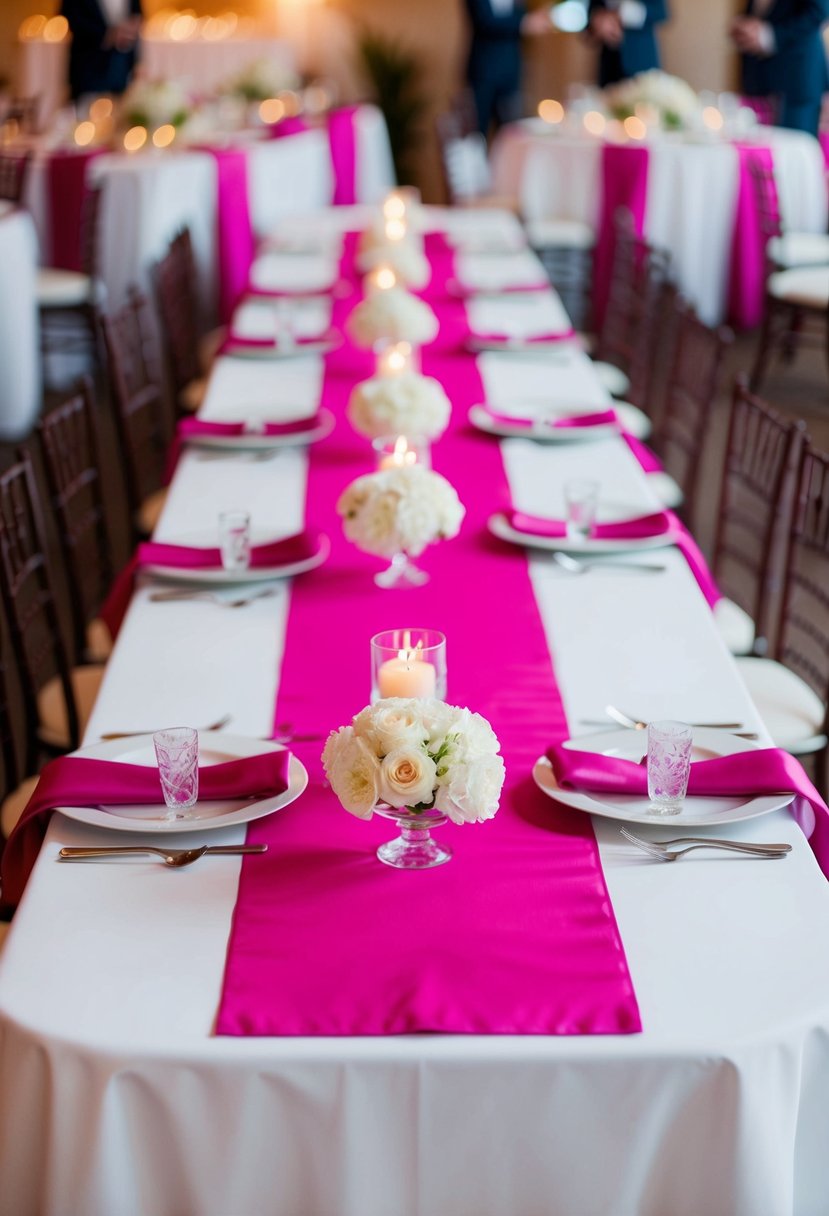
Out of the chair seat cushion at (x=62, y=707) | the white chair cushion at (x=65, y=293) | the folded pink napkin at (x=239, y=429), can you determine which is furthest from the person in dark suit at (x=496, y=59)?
the chair seat cushion at (x=62, y=707)

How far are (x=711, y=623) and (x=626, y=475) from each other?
0.82 m

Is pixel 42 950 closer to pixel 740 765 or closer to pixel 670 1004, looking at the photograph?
pixel 670 1004

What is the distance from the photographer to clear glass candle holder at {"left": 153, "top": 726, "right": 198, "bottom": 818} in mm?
1737

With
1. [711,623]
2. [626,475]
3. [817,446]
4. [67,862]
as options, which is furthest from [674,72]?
[67,862]

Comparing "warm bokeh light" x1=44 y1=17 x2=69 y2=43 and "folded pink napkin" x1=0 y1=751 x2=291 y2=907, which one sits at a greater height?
"warm bokeh light" x1=44 y1=17 x2=69 y2=43

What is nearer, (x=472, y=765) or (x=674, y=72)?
(x=472, y=765)

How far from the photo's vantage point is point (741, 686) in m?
2.17

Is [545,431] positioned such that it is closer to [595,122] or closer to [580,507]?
[580,507]

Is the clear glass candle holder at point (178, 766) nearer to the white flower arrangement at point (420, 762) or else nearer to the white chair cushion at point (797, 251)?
the white flower arrangement at point (420, 762)

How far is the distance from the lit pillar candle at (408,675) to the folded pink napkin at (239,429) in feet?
A: 5.19

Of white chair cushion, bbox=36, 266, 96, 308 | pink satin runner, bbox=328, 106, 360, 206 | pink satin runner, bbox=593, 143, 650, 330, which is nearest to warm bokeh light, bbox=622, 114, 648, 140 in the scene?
pink satin runner, bbox=593, 143, 650, 330

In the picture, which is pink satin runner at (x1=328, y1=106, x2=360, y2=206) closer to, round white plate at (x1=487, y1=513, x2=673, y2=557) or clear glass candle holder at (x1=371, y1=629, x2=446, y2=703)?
round white plate at (x1=487, y1=513, x2=673, y2=557)

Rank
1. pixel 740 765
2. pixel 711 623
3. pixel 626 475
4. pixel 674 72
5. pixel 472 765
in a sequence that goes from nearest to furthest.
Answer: pixel 472 765
pixel 740 765
pixel 711 623
pixel 626 475
pixel 674 72

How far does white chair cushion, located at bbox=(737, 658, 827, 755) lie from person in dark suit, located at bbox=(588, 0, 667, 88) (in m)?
8.87
